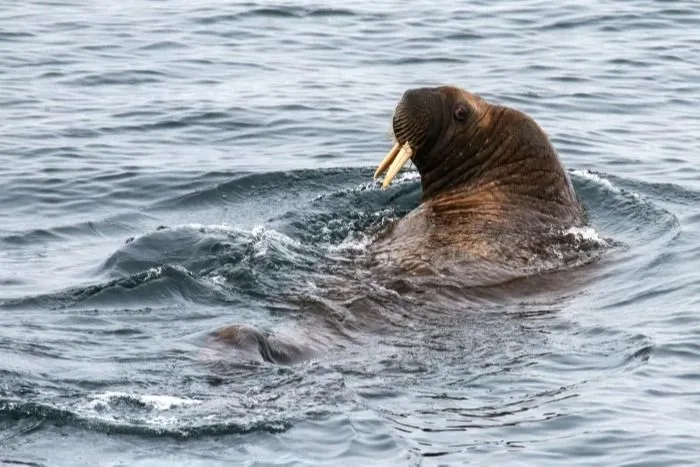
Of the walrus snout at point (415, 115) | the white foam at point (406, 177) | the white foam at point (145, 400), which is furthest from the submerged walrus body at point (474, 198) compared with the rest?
the white foam at point (145, 400)

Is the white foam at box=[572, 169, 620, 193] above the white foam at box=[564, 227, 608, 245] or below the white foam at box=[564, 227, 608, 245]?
below

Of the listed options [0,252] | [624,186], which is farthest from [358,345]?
[624,186]

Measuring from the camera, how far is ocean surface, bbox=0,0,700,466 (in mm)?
8023

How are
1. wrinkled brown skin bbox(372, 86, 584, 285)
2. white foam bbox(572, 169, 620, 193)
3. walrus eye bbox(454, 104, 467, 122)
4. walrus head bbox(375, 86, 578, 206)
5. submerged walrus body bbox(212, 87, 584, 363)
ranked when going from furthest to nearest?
white foam bbox(572, 169, 620, 193) < walrus eye bbox(454, 104, 467, 122) < walrus head bbox(375, 86, 578, 206) < wrinkled brown skin bbox(372, 86, 584, 285) < submerged walrus body bbox(212, 87, 584, 363)

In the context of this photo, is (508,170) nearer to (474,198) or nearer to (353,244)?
(474,198)

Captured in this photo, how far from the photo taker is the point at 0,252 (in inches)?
484

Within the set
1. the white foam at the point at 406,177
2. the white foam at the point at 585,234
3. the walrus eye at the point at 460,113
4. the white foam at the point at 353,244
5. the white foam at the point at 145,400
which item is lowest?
the white foam at the point at 406,177

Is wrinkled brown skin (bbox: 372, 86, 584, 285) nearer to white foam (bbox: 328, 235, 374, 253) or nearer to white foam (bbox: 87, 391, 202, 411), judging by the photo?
white foam (bbox: 328, 235, 374, 253)

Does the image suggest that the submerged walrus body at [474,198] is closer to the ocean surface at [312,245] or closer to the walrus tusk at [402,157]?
the walrus tusk at [402,157]


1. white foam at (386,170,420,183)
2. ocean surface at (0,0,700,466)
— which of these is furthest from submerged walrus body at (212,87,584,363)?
white foam at (386,170,420,183)

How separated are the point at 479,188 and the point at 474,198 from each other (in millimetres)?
140

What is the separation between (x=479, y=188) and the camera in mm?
12453

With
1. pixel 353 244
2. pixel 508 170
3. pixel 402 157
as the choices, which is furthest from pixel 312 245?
pixel 508 170

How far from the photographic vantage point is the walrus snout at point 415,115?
39.8 ft
